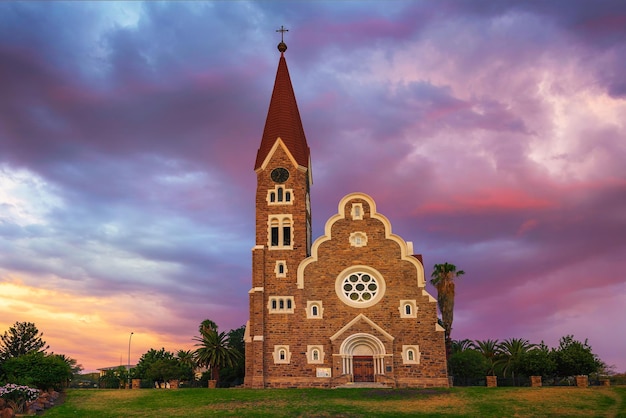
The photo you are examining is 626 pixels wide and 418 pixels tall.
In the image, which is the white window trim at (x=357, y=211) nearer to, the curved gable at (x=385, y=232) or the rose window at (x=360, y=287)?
the curved gable at (x=385, y=232)

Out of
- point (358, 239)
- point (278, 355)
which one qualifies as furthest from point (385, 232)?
point (278, 355)

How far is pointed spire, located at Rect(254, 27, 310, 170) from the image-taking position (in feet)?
186

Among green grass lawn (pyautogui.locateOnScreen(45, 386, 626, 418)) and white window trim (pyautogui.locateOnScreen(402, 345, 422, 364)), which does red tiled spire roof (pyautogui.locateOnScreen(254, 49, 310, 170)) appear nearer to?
white window trim (pyautogui.locateOnScreen(402, 345, 422, 364))

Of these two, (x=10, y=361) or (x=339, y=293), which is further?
(x=339, y=293)

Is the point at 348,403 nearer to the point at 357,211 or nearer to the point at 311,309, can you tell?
the point at 311,309

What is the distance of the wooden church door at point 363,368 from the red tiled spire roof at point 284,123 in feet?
57.5

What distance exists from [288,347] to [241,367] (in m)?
19.8

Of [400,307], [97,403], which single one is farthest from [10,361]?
[400,307]

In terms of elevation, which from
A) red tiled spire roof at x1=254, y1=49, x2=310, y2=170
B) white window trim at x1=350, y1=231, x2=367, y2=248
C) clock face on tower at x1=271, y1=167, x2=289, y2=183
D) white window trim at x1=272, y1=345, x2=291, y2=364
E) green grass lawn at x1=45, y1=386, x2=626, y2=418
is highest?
red tiled spire roof at x1=254, y1=49, x2=310, y2=170

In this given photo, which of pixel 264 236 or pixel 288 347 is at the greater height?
pixel 264 236

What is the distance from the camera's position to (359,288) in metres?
51.5

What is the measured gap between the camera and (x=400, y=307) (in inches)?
1989

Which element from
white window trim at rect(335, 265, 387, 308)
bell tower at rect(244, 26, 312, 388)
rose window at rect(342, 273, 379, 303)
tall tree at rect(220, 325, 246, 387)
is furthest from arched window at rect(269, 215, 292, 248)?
tall tree at rect(220, 325, 246, 387)

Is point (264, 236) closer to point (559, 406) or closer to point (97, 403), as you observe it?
point (97, 403)
